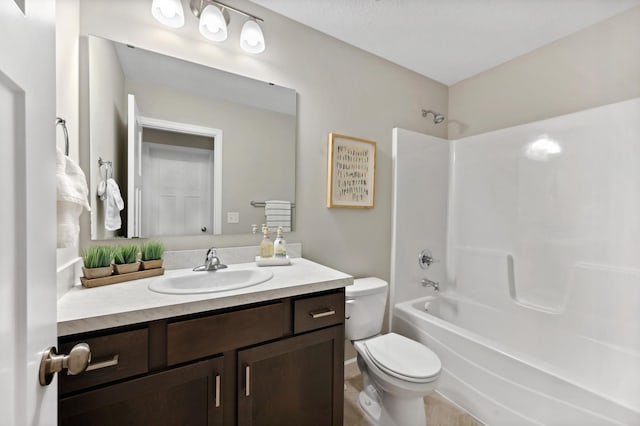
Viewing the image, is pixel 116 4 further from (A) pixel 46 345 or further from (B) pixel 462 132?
(B) pixel 462 132

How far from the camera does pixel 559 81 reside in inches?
77.0

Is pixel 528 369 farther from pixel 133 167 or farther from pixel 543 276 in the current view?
pixel 133 167

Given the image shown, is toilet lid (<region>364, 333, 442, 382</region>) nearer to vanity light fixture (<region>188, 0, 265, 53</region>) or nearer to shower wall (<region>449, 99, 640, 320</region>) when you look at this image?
shower wall (<region>449, 99, 640, 320</region>)

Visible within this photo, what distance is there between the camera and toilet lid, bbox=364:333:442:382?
1.36 m

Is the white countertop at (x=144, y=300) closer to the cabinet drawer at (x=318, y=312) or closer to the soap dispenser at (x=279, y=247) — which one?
the cabinet drawer at (x=318, y=312)

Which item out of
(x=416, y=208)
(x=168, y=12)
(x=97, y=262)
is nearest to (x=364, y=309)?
(x=416, y=208)

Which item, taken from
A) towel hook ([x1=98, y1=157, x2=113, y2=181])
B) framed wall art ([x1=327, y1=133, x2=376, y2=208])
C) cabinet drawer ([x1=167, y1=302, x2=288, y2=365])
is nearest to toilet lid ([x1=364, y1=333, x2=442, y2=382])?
cabinet drawer ([x1=167, y1=302, x2=288, y2=365])

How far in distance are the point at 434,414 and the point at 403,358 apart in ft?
1.66

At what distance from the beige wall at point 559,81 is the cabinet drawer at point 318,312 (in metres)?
2.08

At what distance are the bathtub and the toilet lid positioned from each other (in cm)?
35

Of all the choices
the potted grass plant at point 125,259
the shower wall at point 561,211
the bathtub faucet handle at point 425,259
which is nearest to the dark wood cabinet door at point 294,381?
the potted grass plant at point 125,259

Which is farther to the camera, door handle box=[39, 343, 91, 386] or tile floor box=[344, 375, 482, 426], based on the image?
tile floor box=[344, 375, 482, 426]

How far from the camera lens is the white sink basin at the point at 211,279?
46.3 inches

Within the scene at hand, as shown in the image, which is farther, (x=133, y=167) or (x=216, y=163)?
(x=216, y=163)
